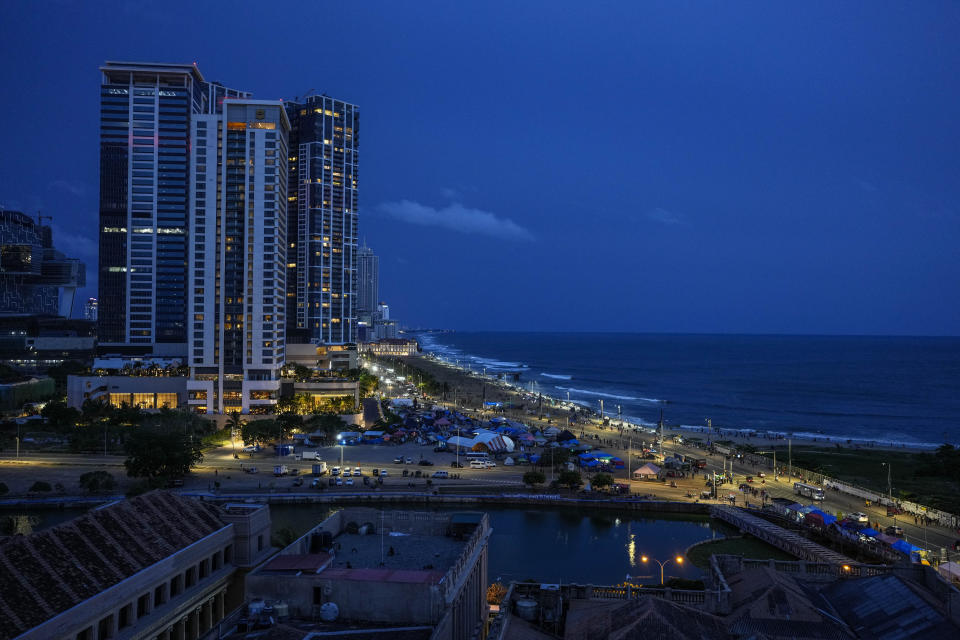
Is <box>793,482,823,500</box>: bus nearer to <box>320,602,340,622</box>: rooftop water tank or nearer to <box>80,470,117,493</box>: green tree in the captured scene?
<box>320,602,340,622</box>: rooftop water tank

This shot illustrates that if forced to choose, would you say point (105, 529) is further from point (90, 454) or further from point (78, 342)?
point (78, 342)

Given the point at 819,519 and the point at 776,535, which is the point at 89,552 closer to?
the point at 776,535

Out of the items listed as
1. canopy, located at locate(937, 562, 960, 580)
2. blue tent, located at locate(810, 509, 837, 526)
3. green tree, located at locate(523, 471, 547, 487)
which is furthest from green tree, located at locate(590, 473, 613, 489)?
canopy, located at locate(937, 562, 960, 580)

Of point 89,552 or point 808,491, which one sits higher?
point 89,552

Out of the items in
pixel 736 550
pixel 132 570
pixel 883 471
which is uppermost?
pixel 132 570

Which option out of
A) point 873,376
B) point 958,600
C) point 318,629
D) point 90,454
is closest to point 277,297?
point 90,454

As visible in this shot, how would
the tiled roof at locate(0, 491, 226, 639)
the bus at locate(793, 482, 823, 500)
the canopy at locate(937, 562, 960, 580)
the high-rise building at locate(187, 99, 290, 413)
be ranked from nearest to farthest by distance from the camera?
the tiled roof at locate(0, 491, 226, 639) < the canopy at locate(937, 562, 960, 580) < the bus at locate(793, 482, 823, 500) < the high-rise building at locate(187, 99, 290, 413)

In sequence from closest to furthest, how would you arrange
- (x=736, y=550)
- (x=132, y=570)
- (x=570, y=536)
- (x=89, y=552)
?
(x=89, y=552) < (x=132, y=570) < (x=736, y=550) < (x=570, y=536)

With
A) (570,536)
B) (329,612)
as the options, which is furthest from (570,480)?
(329,612)
